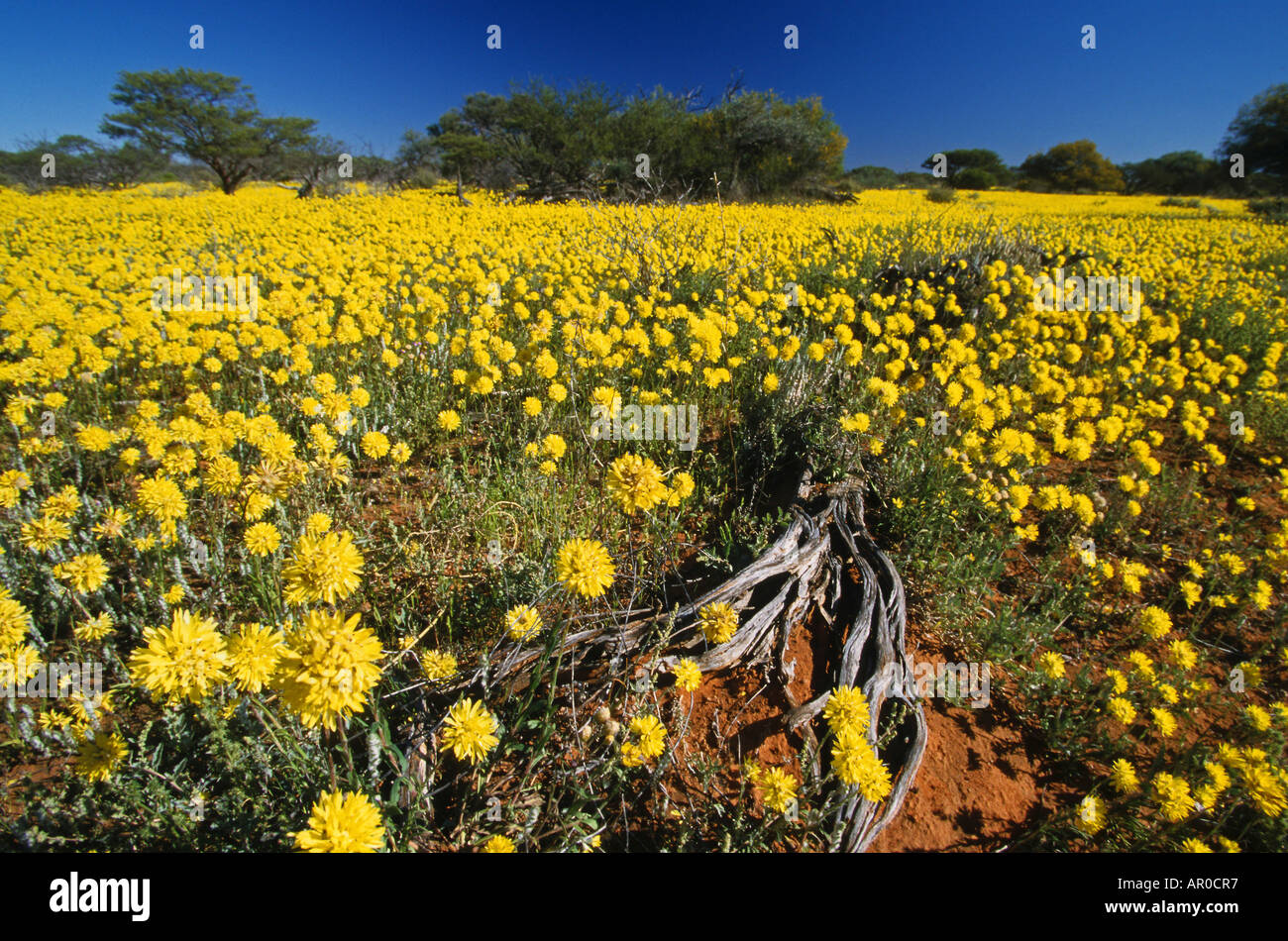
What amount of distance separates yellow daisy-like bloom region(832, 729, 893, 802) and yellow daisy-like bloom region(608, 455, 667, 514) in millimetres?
886

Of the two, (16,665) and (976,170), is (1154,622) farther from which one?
(976,170)

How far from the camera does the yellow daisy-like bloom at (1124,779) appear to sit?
6.23ft

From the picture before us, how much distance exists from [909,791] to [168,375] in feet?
19.3

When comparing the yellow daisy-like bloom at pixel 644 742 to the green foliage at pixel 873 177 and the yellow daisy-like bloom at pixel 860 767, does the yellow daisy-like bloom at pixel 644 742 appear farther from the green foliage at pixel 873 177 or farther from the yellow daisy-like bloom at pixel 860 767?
the green foliage at pixel 873 177

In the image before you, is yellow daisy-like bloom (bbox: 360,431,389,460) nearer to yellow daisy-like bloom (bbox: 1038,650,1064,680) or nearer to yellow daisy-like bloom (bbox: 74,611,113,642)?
yellow daisy-like bloom (bbox: 74,611,113,642)

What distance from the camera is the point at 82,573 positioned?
1.84m

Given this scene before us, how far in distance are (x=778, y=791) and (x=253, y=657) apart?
1.42m

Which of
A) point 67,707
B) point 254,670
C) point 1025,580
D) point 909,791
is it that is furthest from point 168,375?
point 1025,580

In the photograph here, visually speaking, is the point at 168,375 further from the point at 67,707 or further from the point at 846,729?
the point at 846,729

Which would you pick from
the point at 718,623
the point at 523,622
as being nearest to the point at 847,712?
the point at 718,623

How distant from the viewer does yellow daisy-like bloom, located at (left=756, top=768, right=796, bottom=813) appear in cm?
147

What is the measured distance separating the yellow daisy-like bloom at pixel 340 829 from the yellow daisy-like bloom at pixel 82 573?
1447 mm

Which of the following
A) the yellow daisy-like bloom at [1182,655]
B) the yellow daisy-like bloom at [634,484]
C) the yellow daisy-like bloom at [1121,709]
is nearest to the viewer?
the yellow daisy-like bloom at [634,484]

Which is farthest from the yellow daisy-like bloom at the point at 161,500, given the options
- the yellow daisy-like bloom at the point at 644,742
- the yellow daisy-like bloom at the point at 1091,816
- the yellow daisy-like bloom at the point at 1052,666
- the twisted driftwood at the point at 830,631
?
the yellow daisy-like bloom at the point at 1052,666
